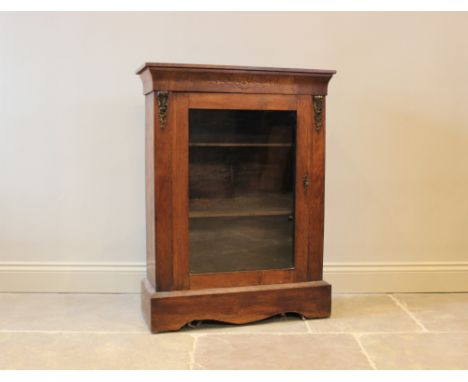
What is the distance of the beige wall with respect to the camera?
8.42 ft

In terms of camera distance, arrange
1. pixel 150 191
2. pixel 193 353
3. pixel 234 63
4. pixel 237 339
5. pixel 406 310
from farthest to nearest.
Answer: pixel 234 63 < pixel 406 310 < pixel 150 191 < pixel 237 339 < pixel 193 353

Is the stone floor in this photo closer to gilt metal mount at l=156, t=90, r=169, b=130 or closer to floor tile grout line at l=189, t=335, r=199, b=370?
floor tile grout line at l=189, t=335, r=199, b=370

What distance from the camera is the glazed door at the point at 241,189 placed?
83.8 inches

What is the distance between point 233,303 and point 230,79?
0.89 meters

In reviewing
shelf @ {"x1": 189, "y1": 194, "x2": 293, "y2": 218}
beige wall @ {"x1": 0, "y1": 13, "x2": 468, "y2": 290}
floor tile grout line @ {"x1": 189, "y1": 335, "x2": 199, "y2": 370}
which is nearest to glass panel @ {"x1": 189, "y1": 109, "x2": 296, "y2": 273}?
shelf @ {"x1": 189, "y1": 194, "x2": 293, "y2": 218}

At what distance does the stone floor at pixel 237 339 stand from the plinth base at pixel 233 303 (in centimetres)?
4

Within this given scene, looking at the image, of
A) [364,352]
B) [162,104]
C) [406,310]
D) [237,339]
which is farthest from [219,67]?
[406,310]

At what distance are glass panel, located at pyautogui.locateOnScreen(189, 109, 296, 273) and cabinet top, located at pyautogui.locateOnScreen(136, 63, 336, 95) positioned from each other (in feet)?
0.31

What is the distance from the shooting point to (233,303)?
2.18 m

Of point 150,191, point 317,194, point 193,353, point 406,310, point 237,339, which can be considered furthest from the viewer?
point 406,310

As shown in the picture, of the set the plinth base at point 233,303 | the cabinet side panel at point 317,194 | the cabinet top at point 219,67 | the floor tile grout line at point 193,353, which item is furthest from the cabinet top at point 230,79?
the floor tile grout line at point 193,353

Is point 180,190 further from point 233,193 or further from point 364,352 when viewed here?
point 364,352

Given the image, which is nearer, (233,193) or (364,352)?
(364,352)
